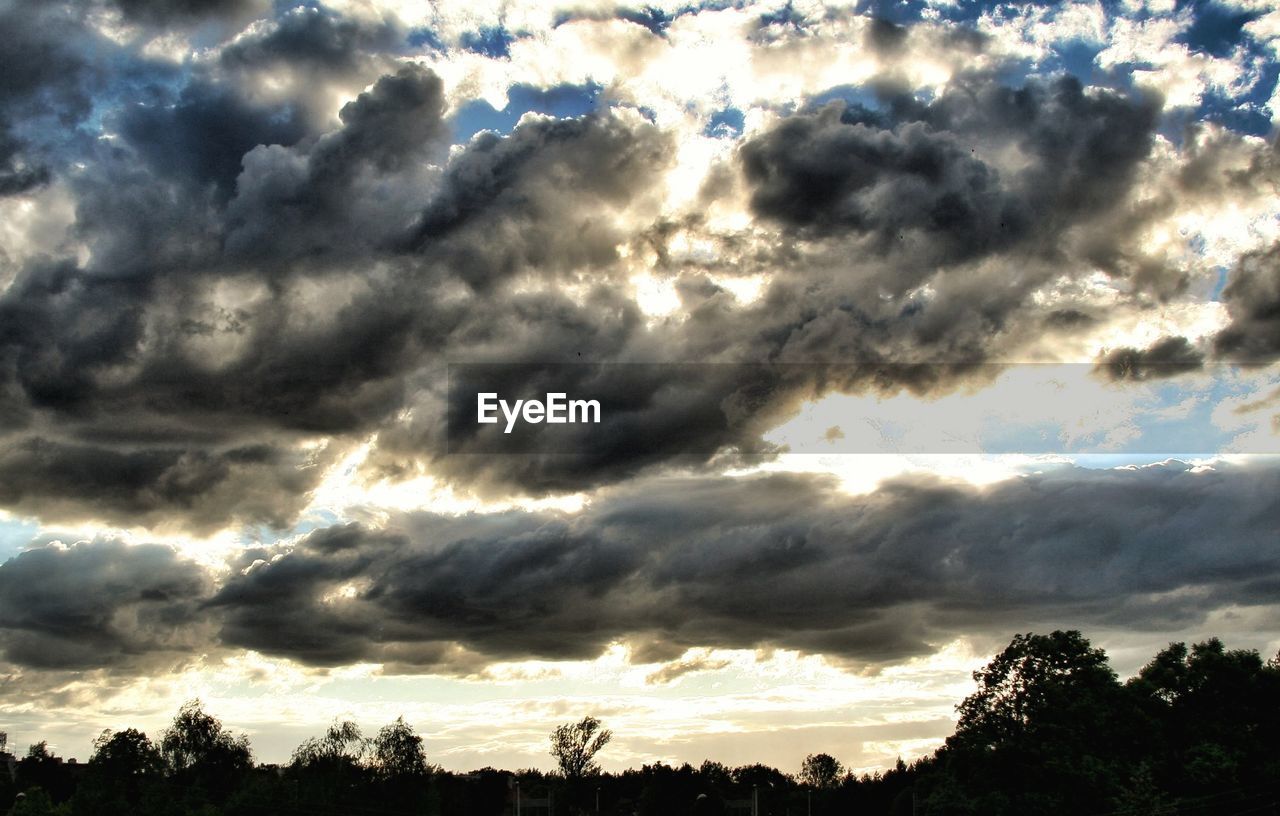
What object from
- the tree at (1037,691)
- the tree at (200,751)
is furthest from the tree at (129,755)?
the tree at (1037,691)

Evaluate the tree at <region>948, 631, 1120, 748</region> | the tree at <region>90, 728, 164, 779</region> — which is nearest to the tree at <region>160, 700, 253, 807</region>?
the tree at <region>90, 728, 164, 779</region>

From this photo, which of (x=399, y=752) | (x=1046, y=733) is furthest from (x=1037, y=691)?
(x=399, y=752)

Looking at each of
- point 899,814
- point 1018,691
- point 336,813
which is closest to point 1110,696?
point 1018,691

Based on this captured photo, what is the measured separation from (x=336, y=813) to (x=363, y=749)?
42.1 meters

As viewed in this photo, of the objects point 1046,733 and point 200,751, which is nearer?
point 1046,733

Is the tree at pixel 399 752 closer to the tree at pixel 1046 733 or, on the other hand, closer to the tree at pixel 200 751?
the tree at pixel 200 751

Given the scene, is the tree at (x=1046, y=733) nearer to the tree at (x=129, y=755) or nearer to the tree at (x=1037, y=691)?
the tree at (x=1037, y=691)

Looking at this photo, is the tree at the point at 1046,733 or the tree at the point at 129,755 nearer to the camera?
the tree at the point at 1046,733

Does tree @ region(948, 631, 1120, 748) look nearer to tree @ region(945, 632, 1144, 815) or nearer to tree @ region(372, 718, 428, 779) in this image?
tree @ region(945, 632, 1144, 815)

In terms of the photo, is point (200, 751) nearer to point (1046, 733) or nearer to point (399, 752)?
point (399, 752)

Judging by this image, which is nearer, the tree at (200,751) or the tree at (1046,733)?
the tree at (1046,733)

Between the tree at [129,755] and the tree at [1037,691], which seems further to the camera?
the tree at [129,755]

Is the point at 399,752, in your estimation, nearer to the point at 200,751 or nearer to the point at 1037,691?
the point at 200,751

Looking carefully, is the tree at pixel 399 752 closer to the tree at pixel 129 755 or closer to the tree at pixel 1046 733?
the tree at pixel 129 755
